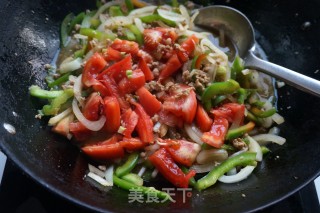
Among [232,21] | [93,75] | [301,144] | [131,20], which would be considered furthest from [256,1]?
[93,75]

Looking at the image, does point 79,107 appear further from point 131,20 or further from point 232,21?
point 232,21

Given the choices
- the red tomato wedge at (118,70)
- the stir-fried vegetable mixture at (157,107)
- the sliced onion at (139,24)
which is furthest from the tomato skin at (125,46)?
the sliced onion at (139,24)

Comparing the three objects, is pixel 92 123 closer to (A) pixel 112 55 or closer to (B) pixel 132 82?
(B) pixel 132 82

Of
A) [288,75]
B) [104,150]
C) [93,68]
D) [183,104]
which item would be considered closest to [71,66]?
[93,68]

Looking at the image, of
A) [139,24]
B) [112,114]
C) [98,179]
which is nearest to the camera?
[98,179]

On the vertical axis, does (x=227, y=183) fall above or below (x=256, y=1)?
below

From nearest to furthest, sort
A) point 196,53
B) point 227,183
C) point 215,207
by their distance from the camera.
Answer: point 215,207, point 227,183, point 196,53

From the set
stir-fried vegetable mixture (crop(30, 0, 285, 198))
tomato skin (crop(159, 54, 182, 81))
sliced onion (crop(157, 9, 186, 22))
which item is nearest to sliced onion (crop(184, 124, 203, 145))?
stir-fried vegetable mixture (crop(30, 0, 285, 198))

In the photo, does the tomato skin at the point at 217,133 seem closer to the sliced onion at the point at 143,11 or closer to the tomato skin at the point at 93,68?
the tomato skin at the point at 93,68
